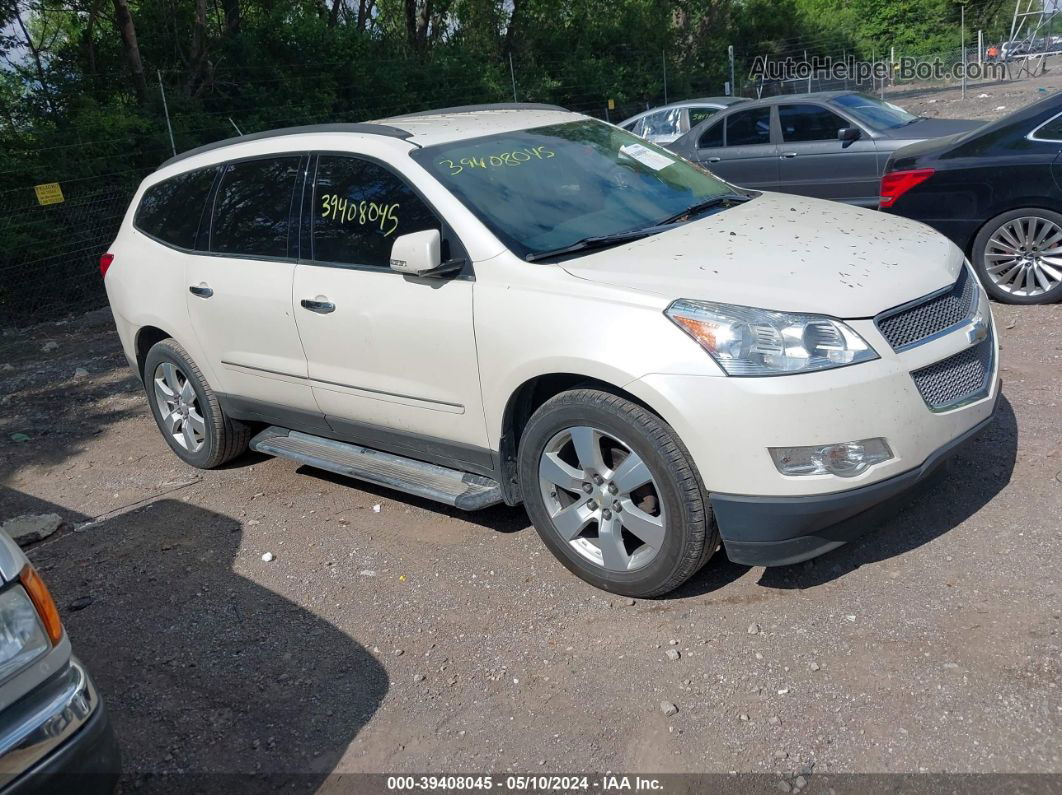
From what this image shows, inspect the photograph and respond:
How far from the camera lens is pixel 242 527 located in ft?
16.8

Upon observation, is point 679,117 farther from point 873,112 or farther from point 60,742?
point 60,742

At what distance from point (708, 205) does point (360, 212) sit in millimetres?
1669

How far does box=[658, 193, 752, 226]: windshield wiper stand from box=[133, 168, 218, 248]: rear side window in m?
2.63

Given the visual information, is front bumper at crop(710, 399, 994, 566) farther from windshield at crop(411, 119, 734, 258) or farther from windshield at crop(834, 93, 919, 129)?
windshield at crop(834, 93, 919, 129)

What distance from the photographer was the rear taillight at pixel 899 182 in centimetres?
723

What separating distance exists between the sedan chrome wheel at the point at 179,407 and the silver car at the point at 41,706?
10.4 ft

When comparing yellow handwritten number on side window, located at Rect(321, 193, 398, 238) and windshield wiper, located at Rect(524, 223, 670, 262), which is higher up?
yellow handwritten number on side window, located at Rect(321, 193, 398, 238)

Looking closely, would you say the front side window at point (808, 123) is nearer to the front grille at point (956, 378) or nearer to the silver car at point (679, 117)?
the silver car at point (679, 117)

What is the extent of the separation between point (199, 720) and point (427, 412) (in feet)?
5.17

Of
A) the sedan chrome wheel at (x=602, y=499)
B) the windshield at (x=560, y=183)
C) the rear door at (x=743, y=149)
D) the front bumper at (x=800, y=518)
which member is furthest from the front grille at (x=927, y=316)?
the rear door at (x=743, y=149)

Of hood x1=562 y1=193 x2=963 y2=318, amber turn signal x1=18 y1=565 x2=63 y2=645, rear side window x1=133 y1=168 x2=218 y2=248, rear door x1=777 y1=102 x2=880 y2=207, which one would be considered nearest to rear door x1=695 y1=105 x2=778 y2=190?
rear door x1=777 y1=102 x2=880 y2=207

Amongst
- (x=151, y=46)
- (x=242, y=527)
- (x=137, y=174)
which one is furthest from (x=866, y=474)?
(x=151, y=46)

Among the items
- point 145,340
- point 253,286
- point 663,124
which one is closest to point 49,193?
point 145,340

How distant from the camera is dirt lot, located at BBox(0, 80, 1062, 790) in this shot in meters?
3.10
